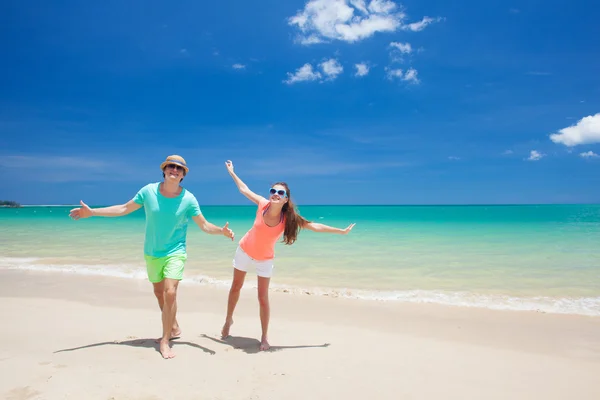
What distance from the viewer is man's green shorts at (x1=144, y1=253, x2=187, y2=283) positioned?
14.0 feet

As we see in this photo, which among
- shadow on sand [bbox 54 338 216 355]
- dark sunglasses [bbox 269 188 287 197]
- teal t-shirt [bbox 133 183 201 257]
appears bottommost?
shadow on sand [bbox 54 338 216 355]

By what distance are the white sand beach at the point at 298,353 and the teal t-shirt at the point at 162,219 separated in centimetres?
122

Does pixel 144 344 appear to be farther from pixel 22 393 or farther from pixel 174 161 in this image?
pixel 174 161

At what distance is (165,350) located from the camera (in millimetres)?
4227

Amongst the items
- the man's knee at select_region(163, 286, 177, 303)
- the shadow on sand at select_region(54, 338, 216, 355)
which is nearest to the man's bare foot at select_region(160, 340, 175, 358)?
the shadow on sand at select_region(54, 338, 216, 355)

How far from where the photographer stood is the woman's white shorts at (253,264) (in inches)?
184

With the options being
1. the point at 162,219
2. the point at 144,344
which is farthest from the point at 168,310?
the point at 162,219

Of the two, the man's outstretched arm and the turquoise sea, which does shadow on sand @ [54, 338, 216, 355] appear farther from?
the turquoise sea

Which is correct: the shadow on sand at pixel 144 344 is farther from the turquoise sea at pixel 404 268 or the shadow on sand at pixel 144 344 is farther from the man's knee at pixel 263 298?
the turquoise sea at pixel 404 268

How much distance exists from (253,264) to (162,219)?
4.12 feet

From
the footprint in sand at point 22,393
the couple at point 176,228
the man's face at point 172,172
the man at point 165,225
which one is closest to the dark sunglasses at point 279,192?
the couple at point 176,228

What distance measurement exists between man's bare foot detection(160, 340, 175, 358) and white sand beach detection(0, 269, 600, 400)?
0.26 ft

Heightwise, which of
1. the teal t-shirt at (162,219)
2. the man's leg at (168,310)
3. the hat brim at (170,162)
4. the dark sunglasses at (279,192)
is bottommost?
the man's leg at (168,310)

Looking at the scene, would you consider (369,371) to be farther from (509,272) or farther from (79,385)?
(509,272)
